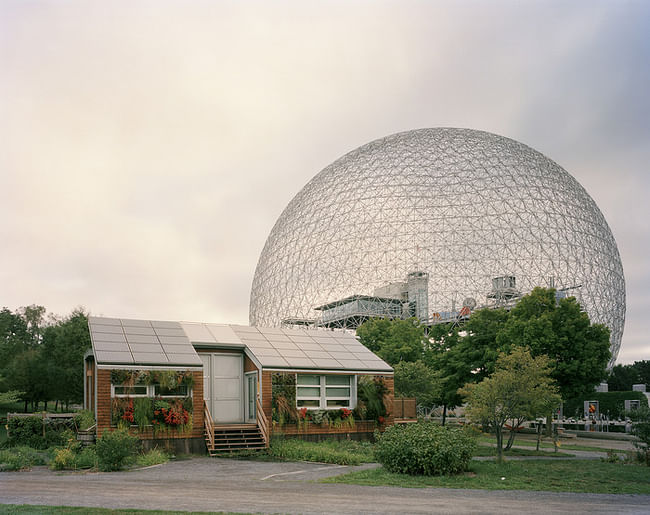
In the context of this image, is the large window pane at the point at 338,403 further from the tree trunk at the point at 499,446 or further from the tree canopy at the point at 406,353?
the tree canopy at the point at 406,353

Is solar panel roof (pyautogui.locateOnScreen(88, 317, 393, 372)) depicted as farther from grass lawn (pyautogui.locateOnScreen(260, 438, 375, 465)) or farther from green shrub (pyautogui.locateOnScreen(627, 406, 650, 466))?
green shrub (pyautogui.locateOnScreen(627, 406, 650, 466))

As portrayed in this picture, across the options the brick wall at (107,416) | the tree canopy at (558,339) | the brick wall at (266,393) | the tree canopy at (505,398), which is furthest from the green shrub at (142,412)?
the tree canopy at (558,339)

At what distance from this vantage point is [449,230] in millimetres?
56562

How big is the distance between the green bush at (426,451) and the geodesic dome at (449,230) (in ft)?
125

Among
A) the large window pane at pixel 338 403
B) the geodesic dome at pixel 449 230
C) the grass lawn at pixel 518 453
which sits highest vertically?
the geodesic dome at pixel 449 230

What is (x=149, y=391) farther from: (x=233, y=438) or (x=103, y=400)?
(x=233, y=438)

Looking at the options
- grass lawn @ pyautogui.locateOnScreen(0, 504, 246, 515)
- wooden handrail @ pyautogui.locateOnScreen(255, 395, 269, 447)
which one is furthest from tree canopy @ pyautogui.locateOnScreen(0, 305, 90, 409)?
→ grass lawn @ pyautogui.locateOnScreen(0, 504, 246, 515)

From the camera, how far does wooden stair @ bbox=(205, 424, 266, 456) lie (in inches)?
916

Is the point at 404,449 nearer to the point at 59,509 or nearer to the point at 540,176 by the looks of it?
the point at 59,509

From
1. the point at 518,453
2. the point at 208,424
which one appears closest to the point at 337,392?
the point at 208,424

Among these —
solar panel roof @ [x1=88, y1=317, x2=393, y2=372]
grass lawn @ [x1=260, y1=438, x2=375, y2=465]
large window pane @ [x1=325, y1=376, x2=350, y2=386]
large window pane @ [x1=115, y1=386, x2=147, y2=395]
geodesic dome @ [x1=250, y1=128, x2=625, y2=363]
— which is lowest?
grass lawn @ [x1=260, y1=438, x2=375, y2=465]

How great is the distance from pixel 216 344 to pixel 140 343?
323 centimetres

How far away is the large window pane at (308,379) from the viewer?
26847 millimetres

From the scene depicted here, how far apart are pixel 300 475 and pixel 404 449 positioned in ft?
9.22
